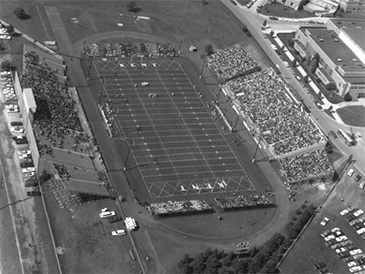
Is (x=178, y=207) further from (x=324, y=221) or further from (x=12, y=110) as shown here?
(x=12, y=110)

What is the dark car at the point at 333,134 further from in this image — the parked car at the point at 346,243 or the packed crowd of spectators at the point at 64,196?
the packed crowd of spectators at the point at 64,196

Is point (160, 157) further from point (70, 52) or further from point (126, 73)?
point (70, 52)

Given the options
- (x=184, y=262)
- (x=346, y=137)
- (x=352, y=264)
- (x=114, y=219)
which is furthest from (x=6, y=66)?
(x=352, y=264)

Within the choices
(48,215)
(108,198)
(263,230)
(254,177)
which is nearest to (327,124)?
(254,177)

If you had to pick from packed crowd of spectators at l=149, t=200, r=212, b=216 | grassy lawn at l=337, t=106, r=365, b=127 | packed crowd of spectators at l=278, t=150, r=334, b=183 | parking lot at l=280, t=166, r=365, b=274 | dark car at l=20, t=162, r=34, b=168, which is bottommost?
dark car at l=20, t=162, r=34, b=168

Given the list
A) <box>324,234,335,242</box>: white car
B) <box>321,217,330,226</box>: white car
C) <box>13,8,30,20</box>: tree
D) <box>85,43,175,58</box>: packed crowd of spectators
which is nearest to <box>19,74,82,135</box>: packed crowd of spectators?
<box>85,43,175,58</box>: packed crowd of spectators

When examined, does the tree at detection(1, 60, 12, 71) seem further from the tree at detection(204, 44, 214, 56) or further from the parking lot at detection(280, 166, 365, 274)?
the parking lot at detection(280, 166, 365, 274)
